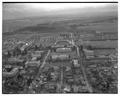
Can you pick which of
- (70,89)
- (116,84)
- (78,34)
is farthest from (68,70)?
(116,84)

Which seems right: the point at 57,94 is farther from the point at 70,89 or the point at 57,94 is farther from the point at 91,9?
the point at 91,9

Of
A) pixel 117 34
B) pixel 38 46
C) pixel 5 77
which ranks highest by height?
pixel 117 34

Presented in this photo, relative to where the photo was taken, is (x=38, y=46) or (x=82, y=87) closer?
(x=82, y=87)

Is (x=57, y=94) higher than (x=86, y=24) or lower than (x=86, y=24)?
lower

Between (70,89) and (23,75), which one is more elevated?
(23,75)

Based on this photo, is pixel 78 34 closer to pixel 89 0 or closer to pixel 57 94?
pixel 89 0

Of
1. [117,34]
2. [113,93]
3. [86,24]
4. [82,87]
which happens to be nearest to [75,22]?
[86,24]
